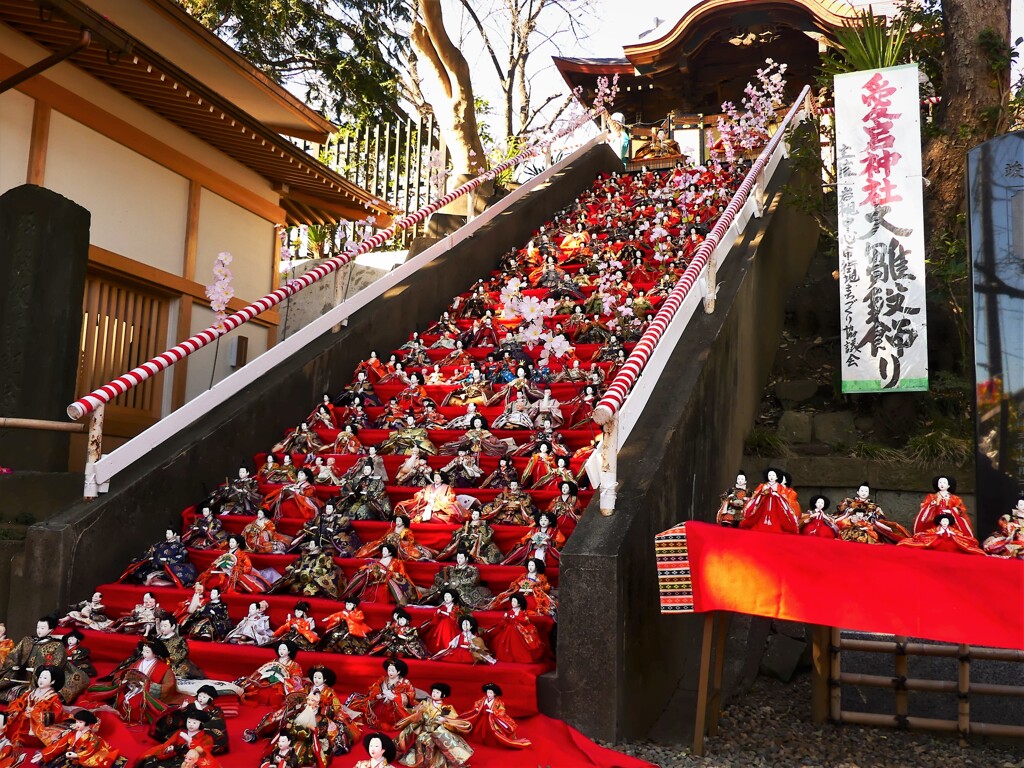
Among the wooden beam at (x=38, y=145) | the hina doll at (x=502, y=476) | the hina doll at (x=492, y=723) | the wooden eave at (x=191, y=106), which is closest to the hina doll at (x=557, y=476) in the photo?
the hina doll at (x=502, y=476)

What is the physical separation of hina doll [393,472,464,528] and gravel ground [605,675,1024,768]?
228 centimetres

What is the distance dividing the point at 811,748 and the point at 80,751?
370cm

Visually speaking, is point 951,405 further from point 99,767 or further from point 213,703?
point 99,767

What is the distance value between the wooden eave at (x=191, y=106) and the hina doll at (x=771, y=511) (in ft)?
20.7

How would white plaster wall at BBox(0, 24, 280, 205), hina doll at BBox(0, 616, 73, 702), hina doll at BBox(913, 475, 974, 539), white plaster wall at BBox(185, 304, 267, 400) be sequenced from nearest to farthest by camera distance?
hina doll at BBox(0, 616, 73, 702) → hina doll at BBox(913, 475, 974, 539) → white plaster wall at BBox(0, 24, 280, 205) → white plaster wall at BBox(185, 304, 267, 400)

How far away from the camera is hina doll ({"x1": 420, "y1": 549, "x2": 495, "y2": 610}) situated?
5.75m

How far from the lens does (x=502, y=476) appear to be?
7.07 meters

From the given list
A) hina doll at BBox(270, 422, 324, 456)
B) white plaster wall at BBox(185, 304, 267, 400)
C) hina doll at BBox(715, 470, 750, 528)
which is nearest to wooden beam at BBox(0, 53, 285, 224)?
white plaster wall at BBox(185, 304, 267, 400)

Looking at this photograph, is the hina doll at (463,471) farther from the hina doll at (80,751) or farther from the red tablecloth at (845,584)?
the hina doll at (80,751)

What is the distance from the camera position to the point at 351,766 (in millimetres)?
4375

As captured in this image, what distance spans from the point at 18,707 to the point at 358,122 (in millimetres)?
15719

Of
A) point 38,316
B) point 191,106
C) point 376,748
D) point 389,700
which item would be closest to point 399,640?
point 389,700

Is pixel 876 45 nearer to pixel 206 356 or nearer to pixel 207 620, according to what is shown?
pixel 206 356

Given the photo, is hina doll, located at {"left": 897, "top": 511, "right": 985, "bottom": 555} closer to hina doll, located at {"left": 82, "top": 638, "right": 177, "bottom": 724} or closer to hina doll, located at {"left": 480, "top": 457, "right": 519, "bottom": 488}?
hina doll, located at {"left": 480, "top": 457, "right": 519, "bottom": 488}
